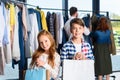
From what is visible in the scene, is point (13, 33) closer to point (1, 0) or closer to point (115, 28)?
point (1, 0)

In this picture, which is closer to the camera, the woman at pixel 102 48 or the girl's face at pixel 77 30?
the girl's face at pixel 77 30

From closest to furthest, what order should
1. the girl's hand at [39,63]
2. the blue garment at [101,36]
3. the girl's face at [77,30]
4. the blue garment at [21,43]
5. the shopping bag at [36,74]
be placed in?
the shopping bag at [36,74], the girl's hand at [39,63], the girl's face at [77,30], the blue garment at [21,43], the blue garment at [101,36]

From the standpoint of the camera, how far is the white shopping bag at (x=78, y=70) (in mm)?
2102

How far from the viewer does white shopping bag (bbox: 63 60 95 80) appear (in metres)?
2.10

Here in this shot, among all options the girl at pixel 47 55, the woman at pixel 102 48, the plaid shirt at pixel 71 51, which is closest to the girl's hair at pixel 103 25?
the woman at pixel 102 48

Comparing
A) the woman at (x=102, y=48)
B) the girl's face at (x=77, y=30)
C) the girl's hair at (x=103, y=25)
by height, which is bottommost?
the woman at (x=102, y=48)

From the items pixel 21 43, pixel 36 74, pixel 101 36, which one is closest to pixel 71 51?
pixel 36 74

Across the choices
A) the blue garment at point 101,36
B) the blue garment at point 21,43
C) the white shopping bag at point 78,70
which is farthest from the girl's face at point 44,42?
the blue garment at point 101,36

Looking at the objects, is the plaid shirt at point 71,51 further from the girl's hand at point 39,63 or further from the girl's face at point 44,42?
the girl's hand at point 39,63

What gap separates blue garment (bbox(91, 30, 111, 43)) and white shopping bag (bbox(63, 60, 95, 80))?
10.3 feet

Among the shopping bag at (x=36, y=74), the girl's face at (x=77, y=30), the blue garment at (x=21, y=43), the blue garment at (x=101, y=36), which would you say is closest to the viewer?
the shopping bag at (x=36, y=74)

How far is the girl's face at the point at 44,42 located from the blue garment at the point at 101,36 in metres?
2.91

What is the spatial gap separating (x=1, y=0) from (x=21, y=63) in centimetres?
92

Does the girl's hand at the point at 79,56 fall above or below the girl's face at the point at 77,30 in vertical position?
below
